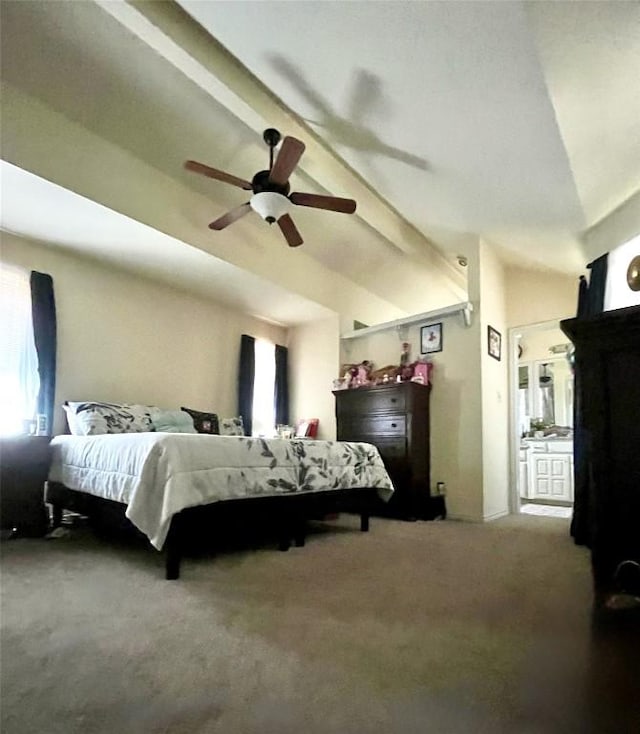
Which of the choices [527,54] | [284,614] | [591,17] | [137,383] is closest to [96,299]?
[137,383]

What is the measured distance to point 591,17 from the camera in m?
1.82

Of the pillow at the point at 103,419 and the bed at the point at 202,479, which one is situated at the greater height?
the pillow at the point at 103,419

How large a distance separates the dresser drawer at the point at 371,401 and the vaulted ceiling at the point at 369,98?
1.74 metres

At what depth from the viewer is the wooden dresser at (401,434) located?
4.12m

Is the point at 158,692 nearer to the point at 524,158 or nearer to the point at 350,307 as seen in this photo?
the point at 524,158

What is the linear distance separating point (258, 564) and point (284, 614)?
0.72 metres

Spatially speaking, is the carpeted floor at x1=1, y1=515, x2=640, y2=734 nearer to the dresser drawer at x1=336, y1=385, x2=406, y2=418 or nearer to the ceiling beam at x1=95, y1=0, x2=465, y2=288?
the dresser drawer at x1=336, y1=385, x2=406, y2=418

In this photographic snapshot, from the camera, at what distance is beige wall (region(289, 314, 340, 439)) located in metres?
5.41

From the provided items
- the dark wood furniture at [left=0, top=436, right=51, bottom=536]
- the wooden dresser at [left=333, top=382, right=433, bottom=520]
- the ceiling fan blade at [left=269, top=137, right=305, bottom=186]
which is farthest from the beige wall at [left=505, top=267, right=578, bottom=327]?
the dark wood furniture at [left=0, top=436, right=51, bottom=536]

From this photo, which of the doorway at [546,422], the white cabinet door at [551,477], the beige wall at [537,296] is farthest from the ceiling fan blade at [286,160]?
the white cabinet door at [551,477]

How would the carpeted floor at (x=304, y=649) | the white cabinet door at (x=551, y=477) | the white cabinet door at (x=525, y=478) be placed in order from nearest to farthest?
Result: the carpeted floor at (x=304, y=649), the white cabinet door at (x=551, y=477), the white cabinet door at (x=525, y=478)

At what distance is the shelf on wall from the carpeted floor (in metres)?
2.51

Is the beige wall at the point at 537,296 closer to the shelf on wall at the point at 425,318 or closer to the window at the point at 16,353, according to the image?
the shelf on wall at the point at 425,318

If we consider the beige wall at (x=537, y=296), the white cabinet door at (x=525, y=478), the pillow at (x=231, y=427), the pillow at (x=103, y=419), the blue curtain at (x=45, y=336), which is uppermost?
the beige wall at (x=537, y=296)
